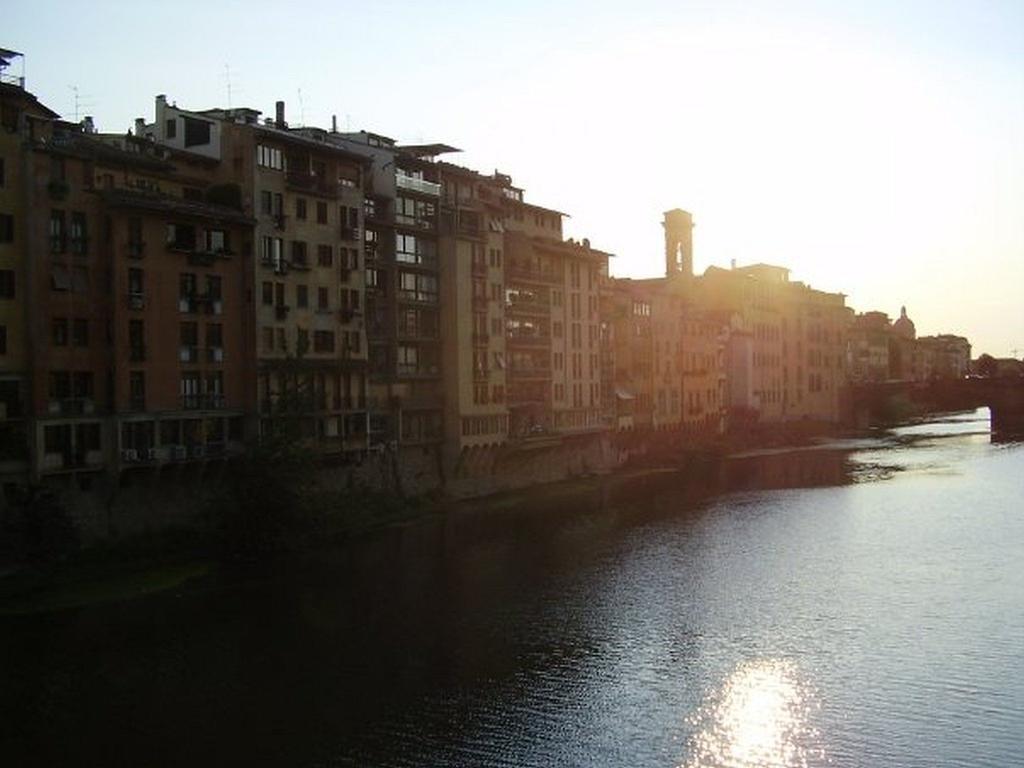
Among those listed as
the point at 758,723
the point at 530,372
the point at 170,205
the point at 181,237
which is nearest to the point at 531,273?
the point at 530,372

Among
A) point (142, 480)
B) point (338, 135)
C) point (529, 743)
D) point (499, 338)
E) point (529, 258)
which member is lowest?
point (529, 743)

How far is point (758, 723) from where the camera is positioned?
102ft

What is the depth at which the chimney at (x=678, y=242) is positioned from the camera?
140 m

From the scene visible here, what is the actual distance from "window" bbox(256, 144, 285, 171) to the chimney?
84370mm

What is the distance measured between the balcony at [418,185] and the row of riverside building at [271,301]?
0.19 m

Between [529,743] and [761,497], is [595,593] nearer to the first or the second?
[529,743]

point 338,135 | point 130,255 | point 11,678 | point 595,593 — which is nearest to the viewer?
point 11,678

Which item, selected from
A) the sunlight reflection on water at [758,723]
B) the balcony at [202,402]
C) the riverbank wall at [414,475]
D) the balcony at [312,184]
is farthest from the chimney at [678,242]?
the sunlight reflection on water at [758,723]

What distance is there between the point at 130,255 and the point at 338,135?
23.4 m

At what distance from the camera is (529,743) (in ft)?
98.4

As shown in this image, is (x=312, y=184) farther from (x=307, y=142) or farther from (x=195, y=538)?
(x=195, y=538)

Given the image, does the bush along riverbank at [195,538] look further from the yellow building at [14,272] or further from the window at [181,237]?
the window at [181,237]

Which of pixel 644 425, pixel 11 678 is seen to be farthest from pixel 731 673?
pixel 644 425

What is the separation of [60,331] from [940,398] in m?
147
